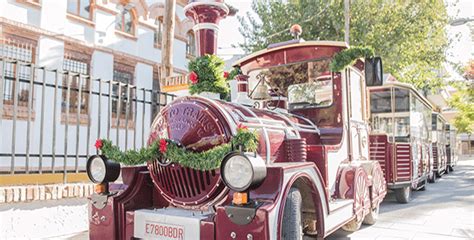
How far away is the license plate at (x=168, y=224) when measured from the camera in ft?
9.18

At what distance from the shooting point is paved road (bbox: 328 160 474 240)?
17.2ft

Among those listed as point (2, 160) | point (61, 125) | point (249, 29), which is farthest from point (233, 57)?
point (2, 160)

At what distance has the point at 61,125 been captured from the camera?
35.0 ft

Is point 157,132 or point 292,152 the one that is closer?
point 157,132

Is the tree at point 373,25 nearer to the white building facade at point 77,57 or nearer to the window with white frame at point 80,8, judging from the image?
the white building facade at point 77,57

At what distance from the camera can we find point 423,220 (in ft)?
20.8

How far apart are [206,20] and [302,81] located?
1.73 meters

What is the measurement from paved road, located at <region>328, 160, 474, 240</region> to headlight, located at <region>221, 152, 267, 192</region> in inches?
120

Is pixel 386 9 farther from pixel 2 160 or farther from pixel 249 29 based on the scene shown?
pixel 2 160

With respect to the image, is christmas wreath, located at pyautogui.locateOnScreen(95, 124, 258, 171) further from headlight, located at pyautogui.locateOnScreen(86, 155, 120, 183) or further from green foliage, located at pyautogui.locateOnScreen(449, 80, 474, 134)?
green foliage, located at pyautogui.locateOnScreen(449, 80, 474, 134)

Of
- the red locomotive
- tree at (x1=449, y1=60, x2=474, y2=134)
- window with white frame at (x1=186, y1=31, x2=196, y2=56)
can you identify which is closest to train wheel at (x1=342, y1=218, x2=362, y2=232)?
the red locomotive

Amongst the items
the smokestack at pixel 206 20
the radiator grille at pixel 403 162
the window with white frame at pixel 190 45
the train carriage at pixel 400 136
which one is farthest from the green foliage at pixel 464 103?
the smokestack at pixel 206 20

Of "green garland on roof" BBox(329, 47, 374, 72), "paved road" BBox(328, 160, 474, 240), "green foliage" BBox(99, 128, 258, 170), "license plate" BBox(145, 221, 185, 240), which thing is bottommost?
"paved road" BBox(328, 160, 474, 240)

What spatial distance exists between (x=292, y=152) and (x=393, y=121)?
6.15 m
